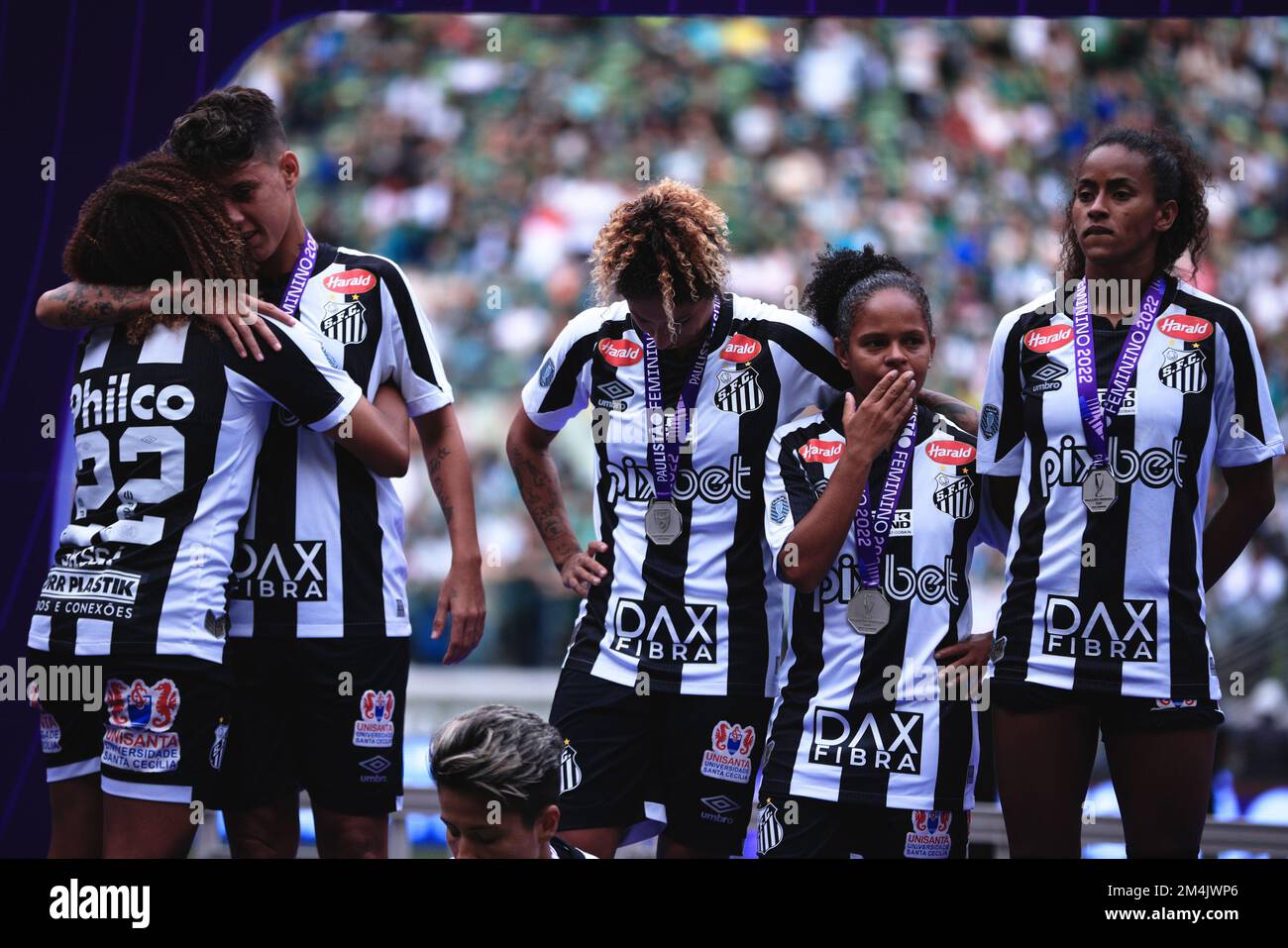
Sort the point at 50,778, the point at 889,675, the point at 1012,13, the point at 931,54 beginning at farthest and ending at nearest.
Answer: the point at 931,54
the point at 1012,13
the point at 889,675
the point at 50,778

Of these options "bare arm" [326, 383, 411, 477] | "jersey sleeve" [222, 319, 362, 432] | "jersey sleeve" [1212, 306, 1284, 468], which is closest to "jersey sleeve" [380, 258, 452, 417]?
"bare arm" [326, 383, 411, 477]

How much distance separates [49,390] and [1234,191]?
7.78 meters

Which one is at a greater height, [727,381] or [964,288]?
[964,288]

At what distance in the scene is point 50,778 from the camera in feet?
9.92

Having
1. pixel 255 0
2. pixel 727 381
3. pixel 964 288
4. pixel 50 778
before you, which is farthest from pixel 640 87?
pixel 50 778

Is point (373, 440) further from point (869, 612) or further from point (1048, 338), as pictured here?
point (1048, 338)

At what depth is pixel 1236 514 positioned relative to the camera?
3.32m

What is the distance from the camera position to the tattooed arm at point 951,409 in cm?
349

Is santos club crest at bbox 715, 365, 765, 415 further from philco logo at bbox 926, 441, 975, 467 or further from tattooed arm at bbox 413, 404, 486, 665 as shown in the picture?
tattooed arm at bbox 413, 404, 486, 665

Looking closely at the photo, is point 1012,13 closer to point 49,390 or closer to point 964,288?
point 49,390

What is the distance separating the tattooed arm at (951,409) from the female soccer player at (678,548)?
0.22 meters

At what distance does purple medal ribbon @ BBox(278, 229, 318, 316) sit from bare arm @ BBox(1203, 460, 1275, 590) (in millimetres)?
2136

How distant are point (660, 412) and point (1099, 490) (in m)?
1.04
